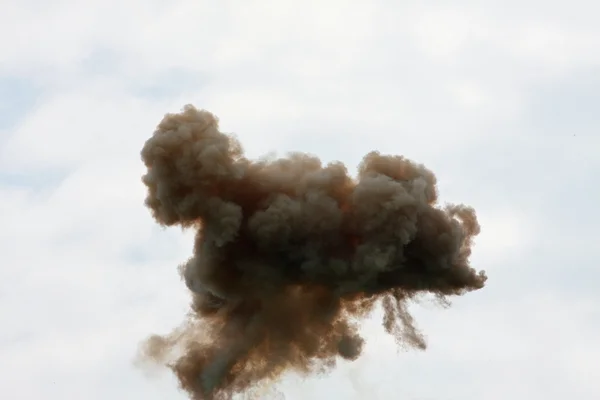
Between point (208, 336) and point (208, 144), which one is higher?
point (208, 144)

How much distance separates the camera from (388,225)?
76.2 meters

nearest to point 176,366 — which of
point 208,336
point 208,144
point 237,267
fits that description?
point 208,336

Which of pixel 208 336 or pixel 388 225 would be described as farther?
pixel 208 336

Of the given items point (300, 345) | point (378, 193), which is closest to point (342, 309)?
point (300, 345)

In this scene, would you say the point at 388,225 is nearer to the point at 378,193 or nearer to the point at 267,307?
the point at 378,193

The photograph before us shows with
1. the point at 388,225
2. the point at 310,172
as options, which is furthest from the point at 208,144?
the point at 388,225

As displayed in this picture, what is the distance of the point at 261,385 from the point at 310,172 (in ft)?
45.1

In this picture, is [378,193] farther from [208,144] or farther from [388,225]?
[208,144]

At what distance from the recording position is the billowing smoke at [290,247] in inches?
3014

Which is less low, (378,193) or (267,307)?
(378,193)

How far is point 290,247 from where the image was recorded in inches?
3036

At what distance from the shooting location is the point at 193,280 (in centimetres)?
7869

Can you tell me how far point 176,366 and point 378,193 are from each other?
55.4 feet

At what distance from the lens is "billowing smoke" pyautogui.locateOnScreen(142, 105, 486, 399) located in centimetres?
7656
